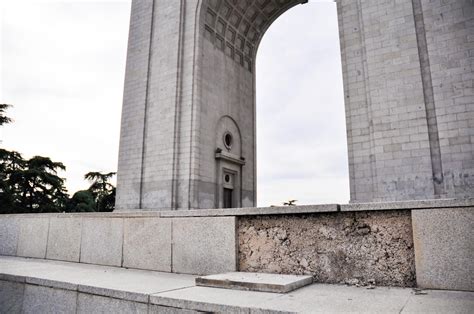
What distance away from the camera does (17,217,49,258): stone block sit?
7583 millimetres

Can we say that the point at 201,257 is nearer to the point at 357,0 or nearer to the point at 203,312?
the point at 203,312

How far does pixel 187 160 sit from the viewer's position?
15.1m

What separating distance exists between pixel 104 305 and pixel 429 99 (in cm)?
1122

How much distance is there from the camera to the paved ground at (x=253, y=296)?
295 centimetres

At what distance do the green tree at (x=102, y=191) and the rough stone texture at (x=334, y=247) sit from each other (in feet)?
99.0

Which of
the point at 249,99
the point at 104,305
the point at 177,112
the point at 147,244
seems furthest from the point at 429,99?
the point at 249,99

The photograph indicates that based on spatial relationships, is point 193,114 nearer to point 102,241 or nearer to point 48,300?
point 102,241

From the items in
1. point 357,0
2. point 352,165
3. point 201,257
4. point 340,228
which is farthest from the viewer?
point 357,0

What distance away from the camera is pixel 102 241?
6406mm


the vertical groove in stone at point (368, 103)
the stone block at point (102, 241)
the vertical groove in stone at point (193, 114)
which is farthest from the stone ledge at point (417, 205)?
the vertical groove in stone at point (193, 114)

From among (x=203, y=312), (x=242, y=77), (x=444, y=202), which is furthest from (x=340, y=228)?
(x=242, y=77)

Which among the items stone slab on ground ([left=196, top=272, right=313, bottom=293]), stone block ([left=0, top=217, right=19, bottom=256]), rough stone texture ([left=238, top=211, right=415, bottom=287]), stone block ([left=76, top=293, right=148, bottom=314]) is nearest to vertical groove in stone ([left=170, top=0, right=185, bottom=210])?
stone block ([left=0, top=217, right=19, bottom=256])

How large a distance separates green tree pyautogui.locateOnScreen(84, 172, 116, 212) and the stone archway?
17437 mm

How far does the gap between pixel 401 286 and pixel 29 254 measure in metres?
8.04
